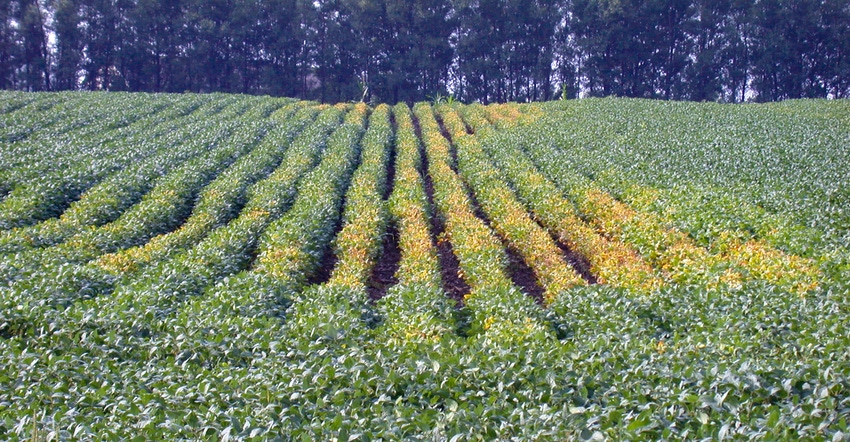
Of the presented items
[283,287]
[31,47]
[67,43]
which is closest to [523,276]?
[283,287]

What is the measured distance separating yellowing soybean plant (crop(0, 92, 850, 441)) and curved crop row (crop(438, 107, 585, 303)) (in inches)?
2.7

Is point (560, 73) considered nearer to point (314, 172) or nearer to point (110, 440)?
point (314, 172)

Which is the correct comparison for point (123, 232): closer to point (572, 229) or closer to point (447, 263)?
point (447, 263)

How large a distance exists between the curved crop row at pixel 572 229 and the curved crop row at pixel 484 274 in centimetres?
149

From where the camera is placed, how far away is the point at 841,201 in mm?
13414

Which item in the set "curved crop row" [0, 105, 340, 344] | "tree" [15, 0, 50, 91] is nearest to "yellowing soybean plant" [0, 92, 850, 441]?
"curved crop row" [0, 105, 340, 344]

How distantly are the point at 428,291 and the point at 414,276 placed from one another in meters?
1.02

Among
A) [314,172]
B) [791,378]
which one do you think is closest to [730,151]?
[314,172]

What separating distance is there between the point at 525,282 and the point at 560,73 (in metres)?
50.4

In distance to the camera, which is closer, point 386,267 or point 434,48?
point 386,267

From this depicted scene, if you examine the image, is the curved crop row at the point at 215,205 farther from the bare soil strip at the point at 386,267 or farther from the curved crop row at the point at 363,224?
the bare soil strip at the point at 386,267

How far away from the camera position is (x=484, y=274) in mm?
10344

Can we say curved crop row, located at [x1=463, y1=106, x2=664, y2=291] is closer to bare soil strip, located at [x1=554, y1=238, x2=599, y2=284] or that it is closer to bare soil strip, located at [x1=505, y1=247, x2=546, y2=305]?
bare soil strip, located at [x1=554, y1=238, x2=599, y2=284]

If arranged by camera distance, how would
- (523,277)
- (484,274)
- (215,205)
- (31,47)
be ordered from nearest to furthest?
(484,274), (523,277), (215,205), (31,47)
